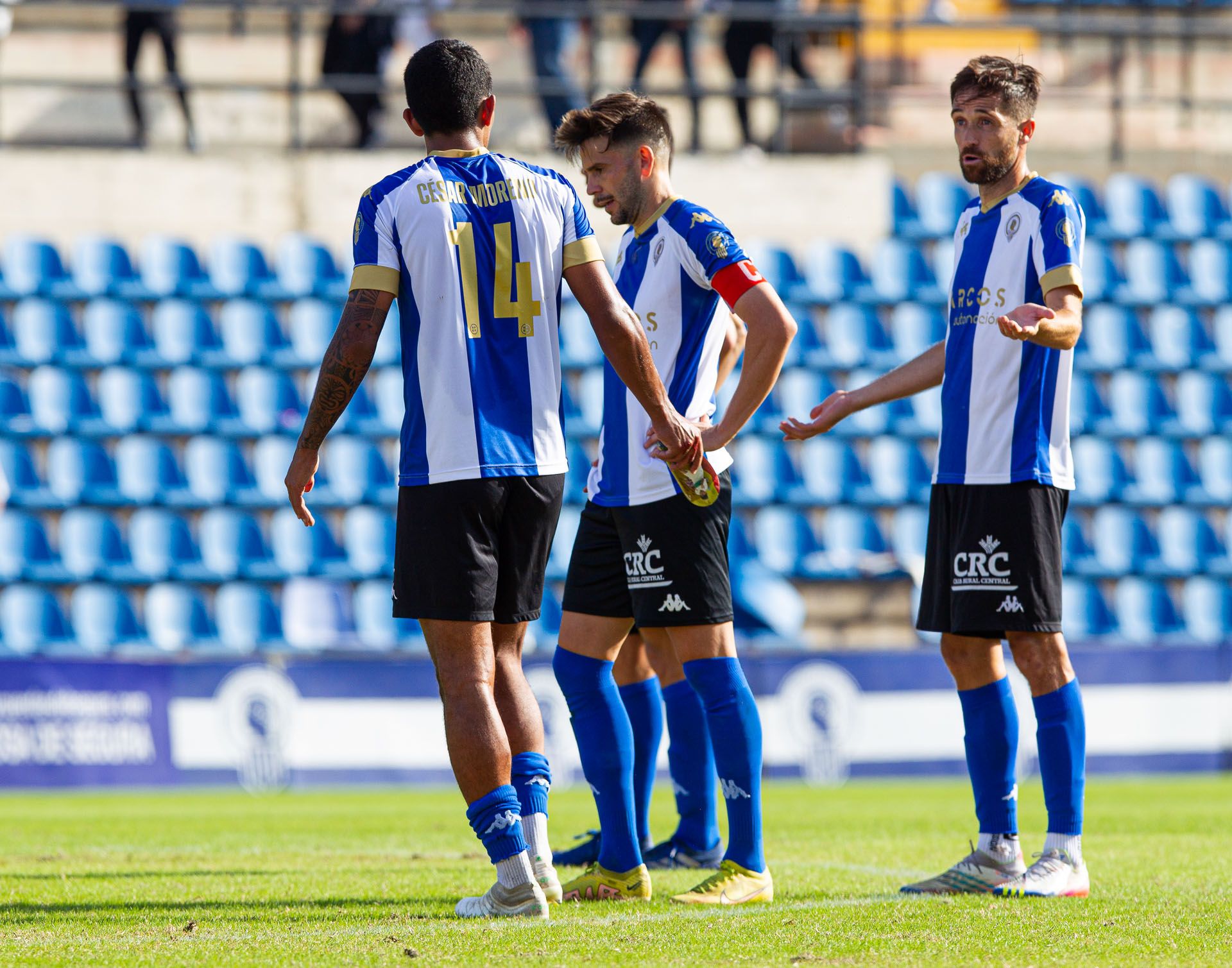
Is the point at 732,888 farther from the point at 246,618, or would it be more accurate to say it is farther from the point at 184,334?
the point at 184,334

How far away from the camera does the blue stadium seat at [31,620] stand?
10914 millimetres

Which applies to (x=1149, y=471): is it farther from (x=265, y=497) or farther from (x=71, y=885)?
(x=71, y=885)

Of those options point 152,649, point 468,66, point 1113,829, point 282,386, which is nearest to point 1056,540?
point 468,66

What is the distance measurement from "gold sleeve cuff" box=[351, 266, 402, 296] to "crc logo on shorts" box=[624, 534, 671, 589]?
996 mm

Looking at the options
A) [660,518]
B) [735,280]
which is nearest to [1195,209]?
[735,280]

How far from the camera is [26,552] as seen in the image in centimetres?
1144

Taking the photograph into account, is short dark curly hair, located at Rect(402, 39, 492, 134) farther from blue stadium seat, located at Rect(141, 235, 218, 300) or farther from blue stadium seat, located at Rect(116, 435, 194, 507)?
blue stadium seat, located at Rect(141, 235, 218, 300)

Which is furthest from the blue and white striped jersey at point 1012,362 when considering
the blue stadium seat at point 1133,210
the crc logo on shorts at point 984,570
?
the blue stadium seat at point 1133,210

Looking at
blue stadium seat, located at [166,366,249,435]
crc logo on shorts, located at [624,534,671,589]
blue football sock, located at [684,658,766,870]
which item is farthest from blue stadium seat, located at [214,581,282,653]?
blue football sock, located at [684,658,766,870]

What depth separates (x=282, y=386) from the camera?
494 inches

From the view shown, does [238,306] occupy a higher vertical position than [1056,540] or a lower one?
higher

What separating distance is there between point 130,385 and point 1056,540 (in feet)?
30.2

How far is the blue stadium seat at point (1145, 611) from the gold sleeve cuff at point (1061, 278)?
865 cm

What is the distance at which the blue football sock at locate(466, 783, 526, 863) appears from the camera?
384 cm
